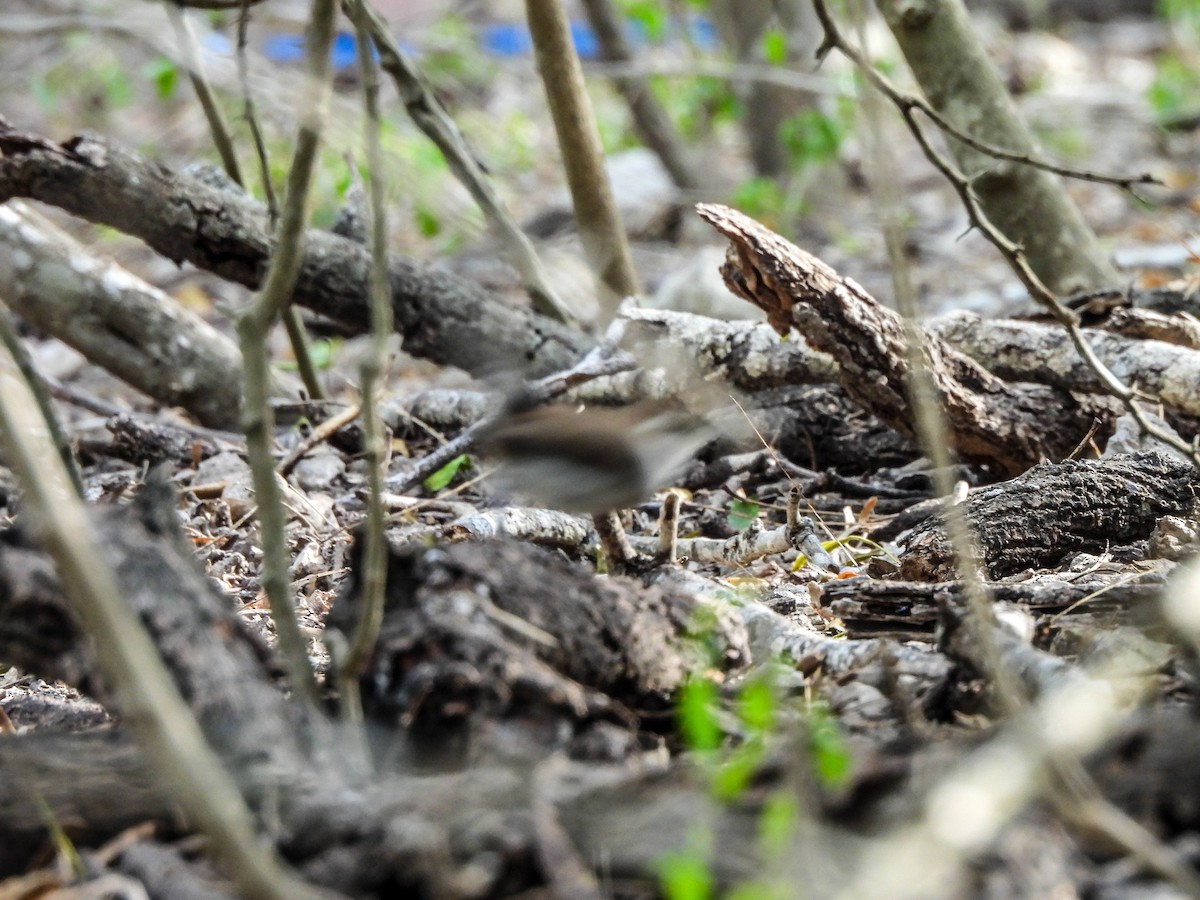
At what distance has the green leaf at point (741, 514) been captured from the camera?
3.28 meters

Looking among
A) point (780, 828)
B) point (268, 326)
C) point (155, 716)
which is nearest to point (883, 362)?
point (268, 326)

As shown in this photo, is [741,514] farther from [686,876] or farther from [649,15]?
[649,15]

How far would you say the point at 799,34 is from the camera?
7320 millimetres

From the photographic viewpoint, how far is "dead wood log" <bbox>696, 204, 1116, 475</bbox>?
2.92m

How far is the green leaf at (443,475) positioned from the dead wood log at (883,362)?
944 mm

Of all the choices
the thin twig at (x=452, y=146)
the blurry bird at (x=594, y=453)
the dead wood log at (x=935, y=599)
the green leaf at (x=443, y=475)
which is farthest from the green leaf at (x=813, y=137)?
the dead wood log at (x=935, y=599)

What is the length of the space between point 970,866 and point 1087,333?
2.44 m

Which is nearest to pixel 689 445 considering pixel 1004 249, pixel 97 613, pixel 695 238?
pixel 1004 249

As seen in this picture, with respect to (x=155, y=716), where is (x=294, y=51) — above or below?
above

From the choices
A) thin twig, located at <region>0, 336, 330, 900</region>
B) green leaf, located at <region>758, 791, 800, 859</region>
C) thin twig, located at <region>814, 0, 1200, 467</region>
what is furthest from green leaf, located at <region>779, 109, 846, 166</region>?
thin twig, located at <region>0, 336, 330, 900</region>

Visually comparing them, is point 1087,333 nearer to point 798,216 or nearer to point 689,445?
point 689,445

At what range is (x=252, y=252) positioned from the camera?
387 cm

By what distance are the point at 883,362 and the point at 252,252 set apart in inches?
77.6

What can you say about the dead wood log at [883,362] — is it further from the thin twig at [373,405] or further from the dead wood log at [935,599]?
the thin twig at [373,405]
